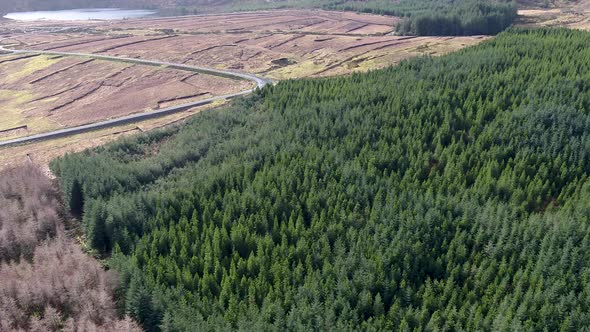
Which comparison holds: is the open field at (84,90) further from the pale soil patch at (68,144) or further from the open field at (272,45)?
the open field at (272,45)

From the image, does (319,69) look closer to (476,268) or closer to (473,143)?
(473,143)

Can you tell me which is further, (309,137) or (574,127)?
(309,137)

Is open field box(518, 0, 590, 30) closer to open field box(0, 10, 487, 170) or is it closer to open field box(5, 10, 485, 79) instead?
open field box(5, 10, 485, 79)

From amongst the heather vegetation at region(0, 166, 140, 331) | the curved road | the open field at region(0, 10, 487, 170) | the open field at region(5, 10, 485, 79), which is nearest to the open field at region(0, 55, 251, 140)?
the open field at region(0, 10, 487, 170)

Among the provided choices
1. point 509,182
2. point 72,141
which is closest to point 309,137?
point 509,182

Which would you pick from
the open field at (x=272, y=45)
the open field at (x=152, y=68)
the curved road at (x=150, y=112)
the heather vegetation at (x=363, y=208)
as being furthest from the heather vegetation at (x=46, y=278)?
the open field at (x=272, y=45)
